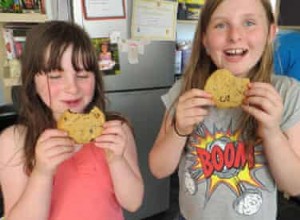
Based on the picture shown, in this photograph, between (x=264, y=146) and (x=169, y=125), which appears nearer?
(x=264, y=146)

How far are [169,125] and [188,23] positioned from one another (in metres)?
1.67

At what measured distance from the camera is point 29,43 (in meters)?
0.96

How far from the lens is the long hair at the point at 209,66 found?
37.9 inches

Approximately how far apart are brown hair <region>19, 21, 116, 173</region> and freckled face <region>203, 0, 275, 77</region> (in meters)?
0.36

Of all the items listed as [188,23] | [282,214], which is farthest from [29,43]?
[282,214]

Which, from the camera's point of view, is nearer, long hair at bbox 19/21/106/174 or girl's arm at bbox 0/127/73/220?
girl's arm at bbox 0/127/73/220

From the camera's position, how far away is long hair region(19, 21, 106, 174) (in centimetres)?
92

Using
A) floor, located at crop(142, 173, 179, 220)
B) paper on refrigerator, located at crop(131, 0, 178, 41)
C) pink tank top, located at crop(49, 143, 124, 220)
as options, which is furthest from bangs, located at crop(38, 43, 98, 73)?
floor, located at crop(142, 173, 179, 220)

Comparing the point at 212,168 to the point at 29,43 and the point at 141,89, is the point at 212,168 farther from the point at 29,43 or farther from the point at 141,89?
the point at 141,89

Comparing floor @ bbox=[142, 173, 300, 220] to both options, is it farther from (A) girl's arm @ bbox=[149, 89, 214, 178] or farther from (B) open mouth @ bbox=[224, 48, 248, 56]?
(B) open mouth @ bbox=[224, 48, 248, 56]

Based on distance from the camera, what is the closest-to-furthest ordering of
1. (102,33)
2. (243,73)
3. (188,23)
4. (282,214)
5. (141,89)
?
(243,73), (102,33), (141,89), (282,214), (188,23)

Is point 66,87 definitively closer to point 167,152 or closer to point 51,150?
point 51,150

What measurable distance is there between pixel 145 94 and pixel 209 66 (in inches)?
41.8

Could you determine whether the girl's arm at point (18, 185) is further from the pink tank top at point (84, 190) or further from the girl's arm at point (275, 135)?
the girl's arm at point (275, 135)
